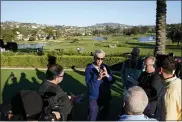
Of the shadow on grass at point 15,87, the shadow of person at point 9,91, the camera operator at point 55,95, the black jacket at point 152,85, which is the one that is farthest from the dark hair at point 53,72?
the shadow on grass at point 15,87

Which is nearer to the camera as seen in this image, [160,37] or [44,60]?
[160,37]

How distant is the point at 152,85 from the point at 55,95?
1.75 meters

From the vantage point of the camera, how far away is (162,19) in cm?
1194

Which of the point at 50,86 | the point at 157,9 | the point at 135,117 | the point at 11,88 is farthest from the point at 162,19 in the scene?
the point at 135,117

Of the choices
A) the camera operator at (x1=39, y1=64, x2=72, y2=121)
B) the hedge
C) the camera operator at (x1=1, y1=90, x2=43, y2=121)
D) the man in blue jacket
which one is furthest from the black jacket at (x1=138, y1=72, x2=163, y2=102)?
the hedge

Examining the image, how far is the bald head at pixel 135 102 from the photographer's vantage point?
3119 millimetres

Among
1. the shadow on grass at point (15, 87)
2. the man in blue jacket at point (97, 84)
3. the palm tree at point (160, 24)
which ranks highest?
the palm tree at point (160, 24)

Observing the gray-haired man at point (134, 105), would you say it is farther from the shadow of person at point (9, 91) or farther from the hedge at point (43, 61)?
the hedge at point (43, 61)

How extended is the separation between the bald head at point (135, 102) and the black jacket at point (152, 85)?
2.01 meters

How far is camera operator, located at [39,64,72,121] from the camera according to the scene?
4008 mm

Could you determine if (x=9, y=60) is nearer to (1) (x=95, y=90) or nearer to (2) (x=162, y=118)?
(1) (x=95, y=90)

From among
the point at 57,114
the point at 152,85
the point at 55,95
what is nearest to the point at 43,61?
the point at 152,85

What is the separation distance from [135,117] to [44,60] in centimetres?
1822

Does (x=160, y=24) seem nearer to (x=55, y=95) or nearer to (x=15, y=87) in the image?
(x=15, y=87)
